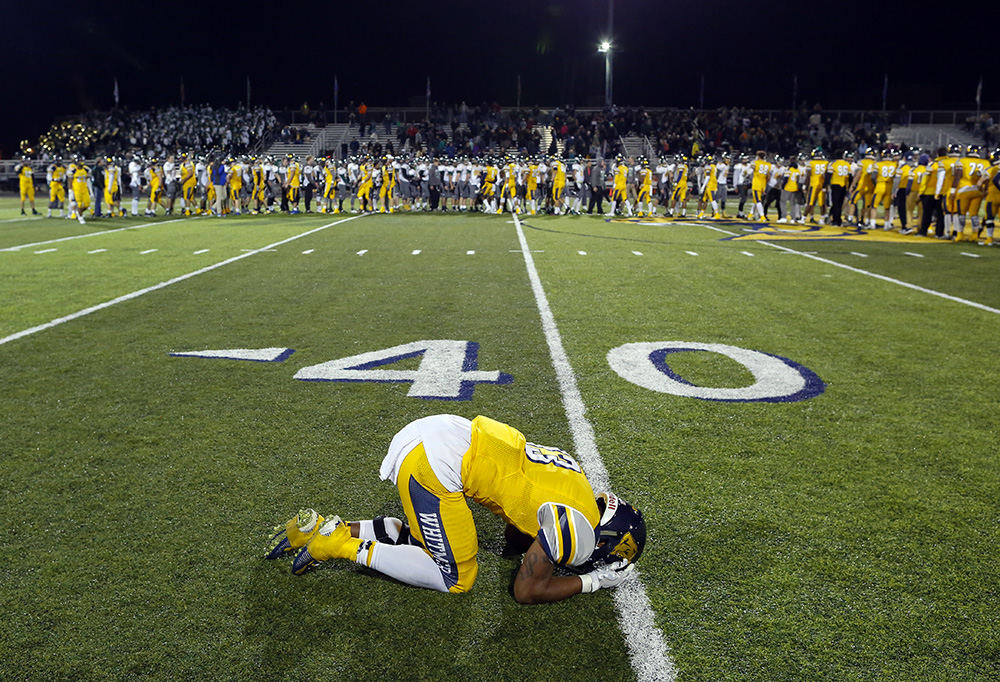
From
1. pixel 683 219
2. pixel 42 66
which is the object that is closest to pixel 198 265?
pixel 683 219

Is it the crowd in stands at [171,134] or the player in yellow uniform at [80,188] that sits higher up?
the crowd in stands at [171,134]

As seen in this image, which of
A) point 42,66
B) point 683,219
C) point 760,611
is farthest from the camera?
point 42,66

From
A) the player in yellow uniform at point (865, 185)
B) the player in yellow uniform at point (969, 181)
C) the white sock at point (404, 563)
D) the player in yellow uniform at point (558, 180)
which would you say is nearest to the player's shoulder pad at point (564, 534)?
the white sock at point (404, 563)

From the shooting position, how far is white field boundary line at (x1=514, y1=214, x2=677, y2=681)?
2449 mm

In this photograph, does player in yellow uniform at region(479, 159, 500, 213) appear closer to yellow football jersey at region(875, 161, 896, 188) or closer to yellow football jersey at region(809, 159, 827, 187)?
yellow football jersey at region(809, 159, 827, 187)

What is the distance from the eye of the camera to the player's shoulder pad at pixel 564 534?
270 cm

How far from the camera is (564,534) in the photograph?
2.71 meters

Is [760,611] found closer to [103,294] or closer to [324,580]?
[324,580]

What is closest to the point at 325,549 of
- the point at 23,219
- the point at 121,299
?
the point at 121,299

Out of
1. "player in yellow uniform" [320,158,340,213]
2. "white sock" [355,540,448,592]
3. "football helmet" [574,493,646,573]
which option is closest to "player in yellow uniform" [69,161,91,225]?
"player in yellow uniform" [320,158,340,213]

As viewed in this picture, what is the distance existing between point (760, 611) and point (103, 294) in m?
8.26

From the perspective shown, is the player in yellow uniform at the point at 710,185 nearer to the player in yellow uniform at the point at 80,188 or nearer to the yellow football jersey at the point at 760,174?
the yellow football jersey at the point at 760,174

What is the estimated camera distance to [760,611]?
2.72 meters

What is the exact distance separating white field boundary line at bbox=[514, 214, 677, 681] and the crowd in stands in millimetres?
36192
